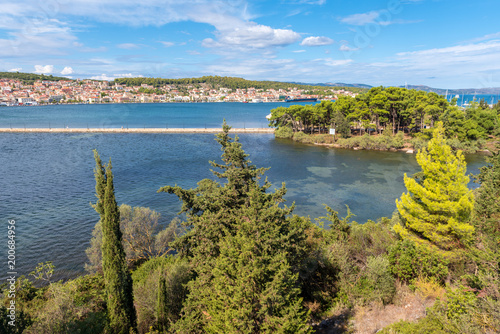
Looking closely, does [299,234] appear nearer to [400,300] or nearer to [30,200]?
[400,300]

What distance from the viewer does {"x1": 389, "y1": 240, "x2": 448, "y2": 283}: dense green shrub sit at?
40.8 ft

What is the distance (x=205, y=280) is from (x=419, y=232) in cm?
1107

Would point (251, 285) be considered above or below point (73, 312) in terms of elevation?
above

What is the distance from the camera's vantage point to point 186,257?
14.0 meters

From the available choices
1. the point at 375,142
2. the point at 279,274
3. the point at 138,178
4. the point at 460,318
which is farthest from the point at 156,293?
the point at 375,142

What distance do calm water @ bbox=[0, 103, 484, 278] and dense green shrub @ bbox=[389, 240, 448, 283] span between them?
35.2ft

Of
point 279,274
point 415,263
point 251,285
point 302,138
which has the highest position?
point 279,274

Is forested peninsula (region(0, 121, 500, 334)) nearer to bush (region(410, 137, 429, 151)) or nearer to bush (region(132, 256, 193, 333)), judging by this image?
bush (region(132, 256, 193, 333))

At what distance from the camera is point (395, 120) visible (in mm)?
60281

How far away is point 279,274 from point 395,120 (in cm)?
6066

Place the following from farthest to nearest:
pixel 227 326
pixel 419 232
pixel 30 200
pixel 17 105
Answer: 1. pixel 17 105
2. pixel 30 200
3. pixel 419 232
4. pixel 227 326

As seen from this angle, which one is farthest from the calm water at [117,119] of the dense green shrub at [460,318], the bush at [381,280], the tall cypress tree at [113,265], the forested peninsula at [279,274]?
the dense green shrub at [460,318]

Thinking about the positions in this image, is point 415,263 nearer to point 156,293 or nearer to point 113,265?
point 156,293

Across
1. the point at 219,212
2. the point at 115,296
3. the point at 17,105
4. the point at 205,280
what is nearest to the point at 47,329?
the point at 115,296
